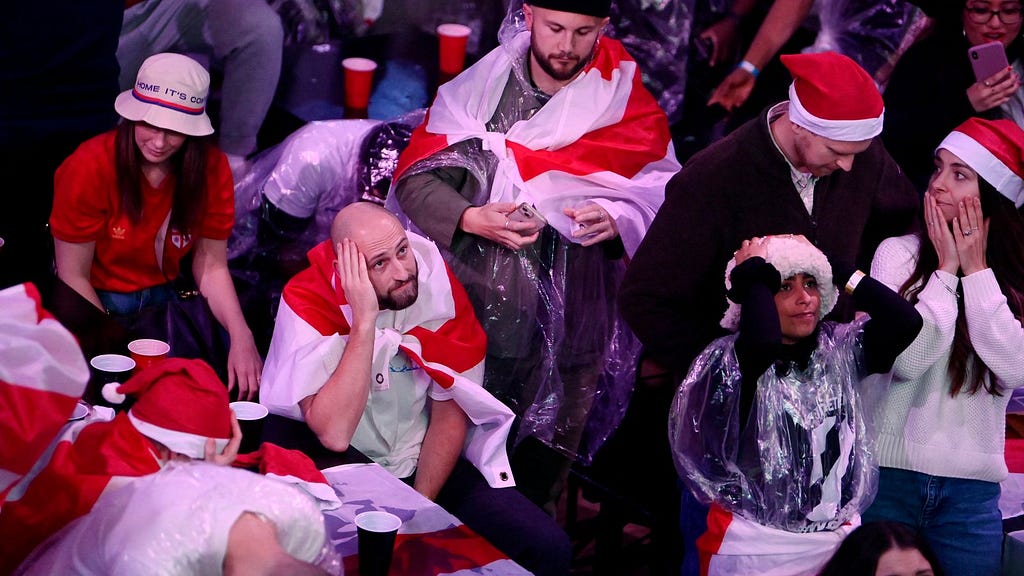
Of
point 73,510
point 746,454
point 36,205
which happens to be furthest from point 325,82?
point 73,510

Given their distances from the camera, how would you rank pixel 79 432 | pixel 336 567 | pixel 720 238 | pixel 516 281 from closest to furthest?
pixel 336 567
pixel 79 432
pixel 720 238
pixel 516 281

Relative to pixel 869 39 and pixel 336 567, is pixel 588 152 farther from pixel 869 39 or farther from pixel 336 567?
pixel 336 567

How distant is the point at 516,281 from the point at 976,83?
64.6 inches

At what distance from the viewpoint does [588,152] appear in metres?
3.70

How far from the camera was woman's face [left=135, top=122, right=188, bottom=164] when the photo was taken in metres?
3.43

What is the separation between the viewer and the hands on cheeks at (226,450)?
2152 millimetres

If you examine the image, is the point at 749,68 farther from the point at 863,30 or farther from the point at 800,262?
the point at 800,262

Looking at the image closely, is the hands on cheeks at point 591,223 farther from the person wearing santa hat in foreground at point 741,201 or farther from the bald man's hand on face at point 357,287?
the bald man's hand on face at point 357,287

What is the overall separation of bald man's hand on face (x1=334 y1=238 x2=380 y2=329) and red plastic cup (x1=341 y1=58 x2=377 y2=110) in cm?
159

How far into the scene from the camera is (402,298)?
3.05 m

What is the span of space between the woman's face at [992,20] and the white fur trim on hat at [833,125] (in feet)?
4.05

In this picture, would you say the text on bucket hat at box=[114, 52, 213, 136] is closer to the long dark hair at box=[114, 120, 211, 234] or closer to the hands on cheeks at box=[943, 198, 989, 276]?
the long dark hair at box=[114, 120, 211, 234]

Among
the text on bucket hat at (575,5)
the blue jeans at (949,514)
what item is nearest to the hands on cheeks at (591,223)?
the text on bucket hat at (575,5)

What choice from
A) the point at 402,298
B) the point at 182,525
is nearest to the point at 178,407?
the point at 182,525
